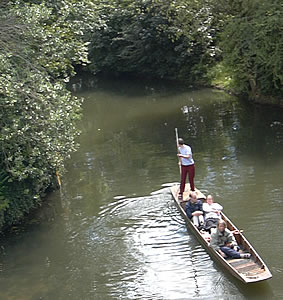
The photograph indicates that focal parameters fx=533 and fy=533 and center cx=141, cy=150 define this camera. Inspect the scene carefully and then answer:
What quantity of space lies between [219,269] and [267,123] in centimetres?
1339

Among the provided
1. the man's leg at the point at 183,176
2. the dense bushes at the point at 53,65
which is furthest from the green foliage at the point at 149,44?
the man's leg at the point at 183,176

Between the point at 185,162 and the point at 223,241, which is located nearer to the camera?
the point at 223,241

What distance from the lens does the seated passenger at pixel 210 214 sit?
44.9ft

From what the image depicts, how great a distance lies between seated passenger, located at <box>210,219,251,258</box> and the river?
1.49ft

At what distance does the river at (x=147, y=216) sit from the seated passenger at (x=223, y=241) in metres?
0.45

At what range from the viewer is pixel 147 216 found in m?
15.5

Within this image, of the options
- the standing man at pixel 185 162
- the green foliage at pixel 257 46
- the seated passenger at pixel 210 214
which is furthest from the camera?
the green foliage at pixel 257 46

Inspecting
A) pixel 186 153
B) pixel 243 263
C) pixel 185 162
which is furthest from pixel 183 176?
pixel 243 263

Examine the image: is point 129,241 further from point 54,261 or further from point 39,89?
point 39,89

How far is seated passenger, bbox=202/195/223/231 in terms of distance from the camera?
13688mm

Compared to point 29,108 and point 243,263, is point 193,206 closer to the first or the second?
point 243,263

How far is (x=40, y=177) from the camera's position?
15078 millimetres

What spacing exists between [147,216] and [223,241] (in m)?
3.64

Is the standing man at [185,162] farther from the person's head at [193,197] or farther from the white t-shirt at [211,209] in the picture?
the white t-shirt at [211,209]
